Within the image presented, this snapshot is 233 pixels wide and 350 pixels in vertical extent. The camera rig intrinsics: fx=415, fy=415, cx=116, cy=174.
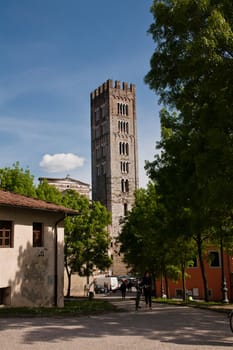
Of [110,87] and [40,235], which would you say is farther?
[110,87]

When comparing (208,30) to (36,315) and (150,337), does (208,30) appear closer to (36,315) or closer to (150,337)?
(150,337)

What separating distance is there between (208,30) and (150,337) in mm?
8883

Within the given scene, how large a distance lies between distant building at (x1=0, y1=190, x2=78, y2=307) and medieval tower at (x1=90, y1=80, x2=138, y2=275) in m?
76.2

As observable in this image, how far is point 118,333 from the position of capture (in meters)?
11.1

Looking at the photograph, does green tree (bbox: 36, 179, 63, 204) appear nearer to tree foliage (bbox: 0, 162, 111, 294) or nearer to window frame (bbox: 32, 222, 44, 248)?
tree foliage (bbox: 0, 162, 111, 294)

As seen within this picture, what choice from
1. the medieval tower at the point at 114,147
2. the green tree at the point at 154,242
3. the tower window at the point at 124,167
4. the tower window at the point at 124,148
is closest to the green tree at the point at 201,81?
the green tree at the point at 154,242

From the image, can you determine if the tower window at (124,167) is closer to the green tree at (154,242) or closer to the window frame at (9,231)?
the green tree at (154,242)

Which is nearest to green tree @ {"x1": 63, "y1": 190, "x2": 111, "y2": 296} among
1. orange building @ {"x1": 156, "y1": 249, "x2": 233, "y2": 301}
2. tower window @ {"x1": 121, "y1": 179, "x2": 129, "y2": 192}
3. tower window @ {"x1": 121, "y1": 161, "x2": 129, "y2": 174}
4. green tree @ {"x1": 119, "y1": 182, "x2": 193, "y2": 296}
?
green tree @ {"x1": 119, "y1": 182, "x2": 193, "y2": 296}

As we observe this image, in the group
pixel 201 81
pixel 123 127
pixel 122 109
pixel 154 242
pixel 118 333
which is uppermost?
pixel 122 109

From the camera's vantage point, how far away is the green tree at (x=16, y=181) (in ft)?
121

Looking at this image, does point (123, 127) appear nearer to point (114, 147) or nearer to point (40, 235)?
point (114, 147)

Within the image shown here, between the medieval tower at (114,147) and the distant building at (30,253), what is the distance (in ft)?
250

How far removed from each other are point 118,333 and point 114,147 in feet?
313

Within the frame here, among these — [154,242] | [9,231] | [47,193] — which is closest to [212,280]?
[154,242]
